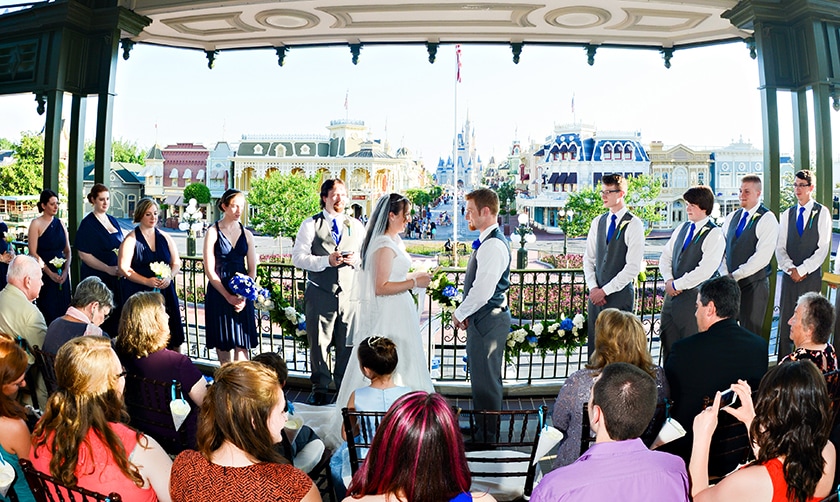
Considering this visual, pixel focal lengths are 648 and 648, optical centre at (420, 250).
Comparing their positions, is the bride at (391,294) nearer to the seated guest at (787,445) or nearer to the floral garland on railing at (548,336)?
the floral garland on railing at (548,336)

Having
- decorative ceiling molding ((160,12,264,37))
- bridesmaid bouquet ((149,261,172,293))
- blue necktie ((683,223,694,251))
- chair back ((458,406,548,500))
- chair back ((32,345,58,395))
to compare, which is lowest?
chair back ((458,406,548,500))

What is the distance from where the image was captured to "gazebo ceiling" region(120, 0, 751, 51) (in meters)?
5.41

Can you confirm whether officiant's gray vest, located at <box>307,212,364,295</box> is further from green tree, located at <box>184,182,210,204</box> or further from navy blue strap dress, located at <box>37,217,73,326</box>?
green tree, located at <box>184,182,210,204</box>

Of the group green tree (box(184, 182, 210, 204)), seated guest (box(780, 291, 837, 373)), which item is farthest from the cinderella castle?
seated guest (box(780, 291, 837, 373))

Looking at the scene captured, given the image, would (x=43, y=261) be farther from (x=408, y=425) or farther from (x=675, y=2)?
(x=675, y=2)

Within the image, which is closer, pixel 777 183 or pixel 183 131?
pixel 777 183

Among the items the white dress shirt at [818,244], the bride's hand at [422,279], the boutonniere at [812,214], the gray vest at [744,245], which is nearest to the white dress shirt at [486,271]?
the bride's hand at [422,279]

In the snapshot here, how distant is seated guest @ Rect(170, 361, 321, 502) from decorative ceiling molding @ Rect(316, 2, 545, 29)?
14.6ft

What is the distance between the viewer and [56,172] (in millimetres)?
5512

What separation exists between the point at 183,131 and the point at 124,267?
263 feet

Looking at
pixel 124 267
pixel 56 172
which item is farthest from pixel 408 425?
pixel 56 172

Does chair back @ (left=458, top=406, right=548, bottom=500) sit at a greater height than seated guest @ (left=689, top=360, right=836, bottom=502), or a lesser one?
lesser

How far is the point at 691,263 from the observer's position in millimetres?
4355

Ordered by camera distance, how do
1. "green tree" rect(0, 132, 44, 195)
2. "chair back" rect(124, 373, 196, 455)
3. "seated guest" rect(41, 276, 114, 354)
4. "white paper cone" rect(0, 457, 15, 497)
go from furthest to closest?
"green tree" rect(0, 132, 44, 195)
"seated guest" rect(41, 276, 114, 354)
"chair back" rect(124, 373, 196, 455)
"white paper cone" rect(0, 457, 15, 497)
